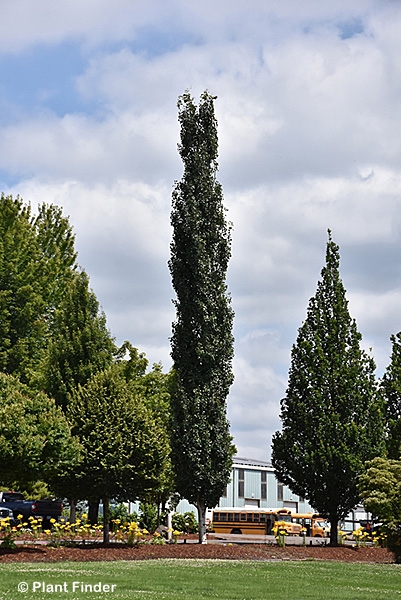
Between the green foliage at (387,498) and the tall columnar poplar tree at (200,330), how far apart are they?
206 inches

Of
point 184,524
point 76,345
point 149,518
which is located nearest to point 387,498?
point 76,345

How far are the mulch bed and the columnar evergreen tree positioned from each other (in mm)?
8813

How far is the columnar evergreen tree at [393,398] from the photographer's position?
3681cm

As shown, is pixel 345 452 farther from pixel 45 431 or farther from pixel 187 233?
pixel 45 431

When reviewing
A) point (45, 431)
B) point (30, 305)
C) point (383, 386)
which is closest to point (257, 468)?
point (383, 386)

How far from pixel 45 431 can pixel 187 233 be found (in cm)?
1098

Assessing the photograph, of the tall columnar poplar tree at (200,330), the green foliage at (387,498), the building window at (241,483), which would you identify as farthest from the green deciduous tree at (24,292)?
the building window at (241,483)

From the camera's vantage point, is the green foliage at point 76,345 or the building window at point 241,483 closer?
the green foliage at point 76,345

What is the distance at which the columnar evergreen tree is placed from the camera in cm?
3681

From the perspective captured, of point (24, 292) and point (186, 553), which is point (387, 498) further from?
point (24, 292)

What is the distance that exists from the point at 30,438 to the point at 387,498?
1161 centimetres

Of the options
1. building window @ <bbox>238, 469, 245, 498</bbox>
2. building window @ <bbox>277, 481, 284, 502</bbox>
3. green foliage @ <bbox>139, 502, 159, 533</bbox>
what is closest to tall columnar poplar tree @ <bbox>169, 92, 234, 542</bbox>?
Result: green foliage @ <bbox>139, 502, 159, 533</bbox>

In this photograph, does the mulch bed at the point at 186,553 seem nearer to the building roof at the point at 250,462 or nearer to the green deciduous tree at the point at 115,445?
the green deciduous tree at the point at 115,445

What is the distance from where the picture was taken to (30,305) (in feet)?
129
